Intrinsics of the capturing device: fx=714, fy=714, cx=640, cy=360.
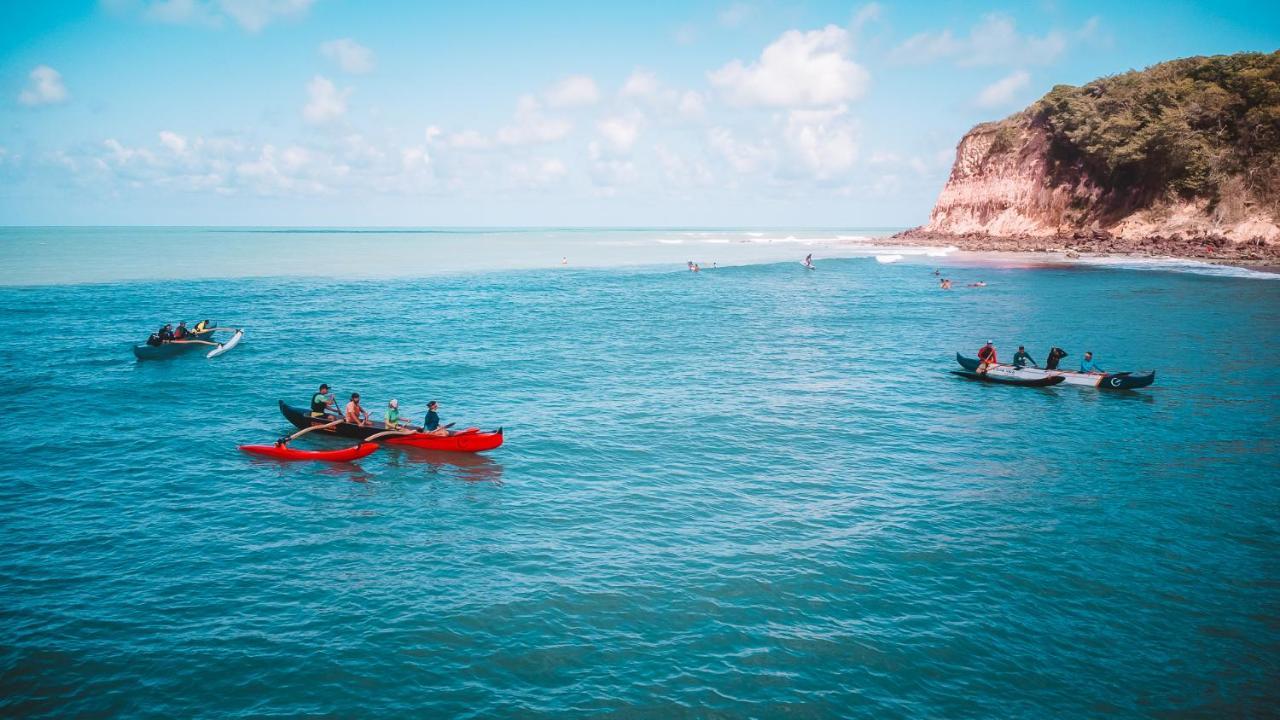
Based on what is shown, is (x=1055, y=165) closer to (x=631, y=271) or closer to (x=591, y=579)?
(x=631, y=271)

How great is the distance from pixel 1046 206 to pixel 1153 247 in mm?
→ 24391

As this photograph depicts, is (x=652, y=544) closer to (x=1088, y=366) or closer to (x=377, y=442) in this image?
(x=377, y=442)

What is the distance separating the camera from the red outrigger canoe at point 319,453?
2425cm

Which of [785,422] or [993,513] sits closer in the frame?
[993,513]

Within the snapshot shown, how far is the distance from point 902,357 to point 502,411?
2425cm

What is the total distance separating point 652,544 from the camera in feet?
59.0

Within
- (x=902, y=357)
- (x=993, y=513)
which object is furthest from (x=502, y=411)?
(x=902, y=357)

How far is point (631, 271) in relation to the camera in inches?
4149

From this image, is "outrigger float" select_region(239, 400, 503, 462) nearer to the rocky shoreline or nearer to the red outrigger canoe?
the red outrigger canoe

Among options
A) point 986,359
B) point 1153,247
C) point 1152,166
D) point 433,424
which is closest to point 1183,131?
point 1152,166

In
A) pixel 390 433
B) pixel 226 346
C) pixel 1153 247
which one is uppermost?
pixel 1153 247

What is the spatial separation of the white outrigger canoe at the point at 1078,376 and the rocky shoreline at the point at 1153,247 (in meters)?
63.2

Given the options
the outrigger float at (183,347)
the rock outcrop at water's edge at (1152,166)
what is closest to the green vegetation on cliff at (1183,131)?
the rock outcrop at water's edge at (1152,166)

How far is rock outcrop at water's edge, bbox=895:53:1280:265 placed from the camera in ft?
288
